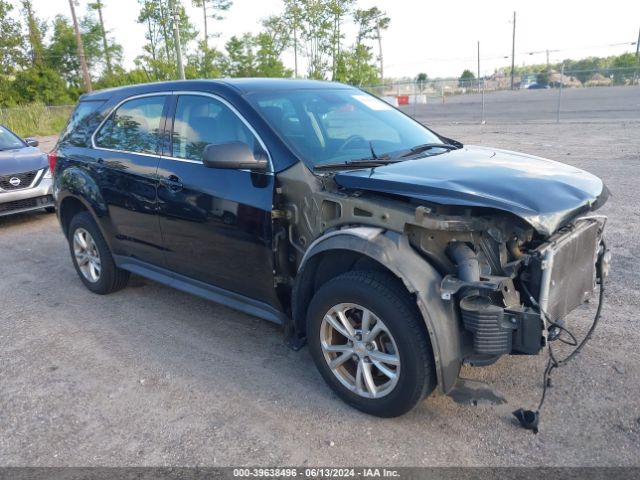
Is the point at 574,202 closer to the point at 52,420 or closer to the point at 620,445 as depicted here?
the point at 620,445

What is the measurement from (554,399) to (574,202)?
3.94 feet

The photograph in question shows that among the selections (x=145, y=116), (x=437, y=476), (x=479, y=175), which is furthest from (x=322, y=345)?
(x=145, y=116)

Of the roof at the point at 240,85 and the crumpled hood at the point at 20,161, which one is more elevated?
the roof at the point at 240,85

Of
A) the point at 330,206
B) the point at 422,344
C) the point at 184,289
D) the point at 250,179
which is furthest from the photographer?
the point at 184,289

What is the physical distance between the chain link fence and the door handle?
1284 centimetres

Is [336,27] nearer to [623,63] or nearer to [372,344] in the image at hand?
[623,63]

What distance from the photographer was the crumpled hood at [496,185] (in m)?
2.85

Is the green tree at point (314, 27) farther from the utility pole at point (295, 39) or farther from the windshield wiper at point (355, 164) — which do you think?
the windshield wiper at point (355, 164)

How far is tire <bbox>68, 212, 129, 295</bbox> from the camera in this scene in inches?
208

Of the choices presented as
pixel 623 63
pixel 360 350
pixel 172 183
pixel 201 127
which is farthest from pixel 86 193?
pixel 623 63

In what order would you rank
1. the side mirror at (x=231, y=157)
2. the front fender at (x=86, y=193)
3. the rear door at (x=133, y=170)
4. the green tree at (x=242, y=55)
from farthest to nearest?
the green tree at (x=242, y=55)
the front fender at (x=86, y=193)
the rear door at (x=133, y=170)
the side mirror at (x=231, y=157)

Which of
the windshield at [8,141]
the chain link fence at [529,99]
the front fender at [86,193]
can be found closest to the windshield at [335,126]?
the front fender at [86,193]

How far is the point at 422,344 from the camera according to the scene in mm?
2924

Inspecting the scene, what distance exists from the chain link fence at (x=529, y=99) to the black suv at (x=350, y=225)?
12.5 m
